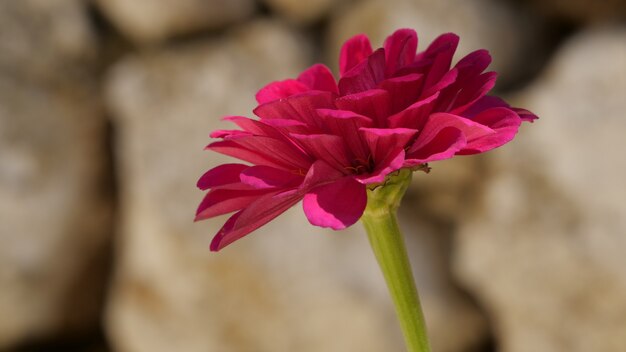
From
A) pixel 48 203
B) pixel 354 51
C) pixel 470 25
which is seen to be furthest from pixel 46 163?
pixel 354 51

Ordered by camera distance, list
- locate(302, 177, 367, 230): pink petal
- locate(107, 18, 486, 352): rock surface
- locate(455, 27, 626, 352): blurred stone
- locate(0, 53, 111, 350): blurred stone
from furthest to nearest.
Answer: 1. locate(0, 53, 111, 350): blurred stone
2. locate(107, 18, 486, 352): rock surface
3. locate(455, 27, 626, 352): blurred stone
4. locate(302, 177, 367, 230): pink petal

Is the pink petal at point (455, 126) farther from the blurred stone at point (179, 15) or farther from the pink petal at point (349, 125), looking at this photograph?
the blurred stone at point (179, 15)

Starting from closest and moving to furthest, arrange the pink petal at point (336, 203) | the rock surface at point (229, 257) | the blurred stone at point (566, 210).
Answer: the pink petal at point (336, 203), the blurred stone at point (566, 210), the rock surface at point (229, 257)

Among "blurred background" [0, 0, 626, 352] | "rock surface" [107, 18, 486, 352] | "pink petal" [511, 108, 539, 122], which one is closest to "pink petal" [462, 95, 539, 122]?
"pink petal" [511, 108, 539, 122]

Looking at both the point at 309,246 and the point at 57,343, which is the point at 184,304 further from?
the point at 57,343

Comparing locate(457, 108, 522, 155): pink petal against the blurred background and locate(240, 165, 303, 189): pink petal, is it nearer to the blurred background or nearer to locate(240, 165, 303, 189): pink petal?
locate(240, 165, 303, 189): pink petal

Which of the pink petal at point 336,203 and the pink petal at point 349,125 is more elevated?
the pink petal at point 349,125

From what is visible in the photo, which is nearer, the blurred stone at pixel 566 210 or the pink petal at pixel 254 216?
the pink petal at pixel 254 216

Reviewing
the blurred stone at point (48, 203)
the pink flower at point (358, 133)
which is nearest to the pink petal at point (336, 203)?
the pink flower at point (358, 133)
